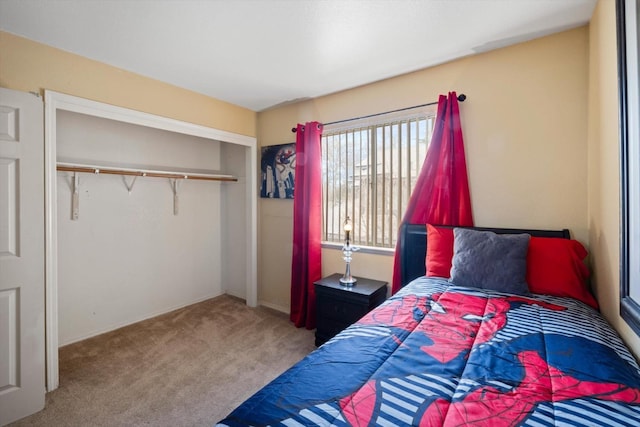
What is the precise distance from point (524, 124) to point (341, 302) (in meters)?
1.92

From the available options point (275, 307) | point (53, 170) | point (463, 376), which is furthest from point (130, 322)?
point (463, 376)

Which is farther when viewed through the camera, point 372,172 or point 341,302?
point 372,172

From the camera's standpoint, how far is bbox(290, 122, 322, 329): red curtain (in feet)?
9.86

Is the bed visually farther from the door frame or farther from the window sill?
the door frame

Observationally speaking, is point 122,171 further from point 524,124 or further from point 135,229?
point 524,124

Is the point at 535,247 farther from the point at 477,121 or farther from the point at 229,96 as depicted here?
the point at 229,96

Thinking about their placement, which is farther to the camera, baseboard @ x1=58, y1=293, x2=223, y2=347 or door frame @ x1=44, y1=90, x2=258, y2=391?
baseboard @ x1=58, y1=293, x2=223, y2=347

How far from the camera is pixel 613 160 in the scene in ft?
4.64

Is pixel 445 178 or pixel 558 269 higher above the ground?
pixel 445 178

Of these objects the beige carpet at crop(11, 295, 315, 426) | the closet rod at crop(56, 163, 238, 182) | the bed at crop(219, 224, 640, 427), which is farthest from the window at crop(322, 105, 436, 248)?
the closet rod at crop(56, 163, 238, 182)

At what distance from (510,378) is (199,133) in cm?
310

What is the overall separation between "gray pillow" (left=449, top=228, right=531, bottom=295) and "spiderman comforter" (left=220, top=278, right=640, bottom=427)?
11.1 inches

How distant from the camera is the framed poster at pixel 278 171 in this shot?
10.8ft

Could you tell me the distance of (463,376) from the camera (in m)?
0.95
